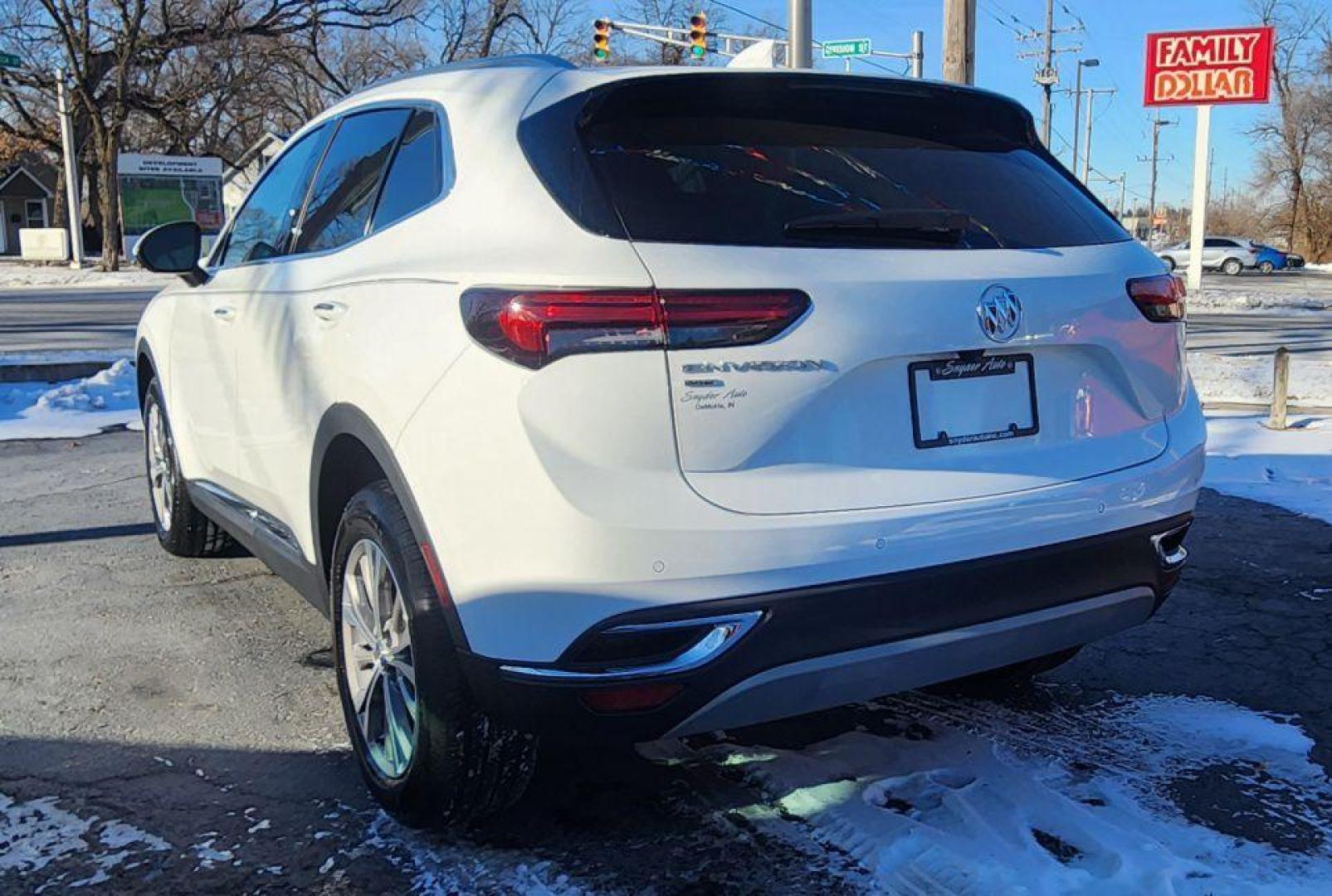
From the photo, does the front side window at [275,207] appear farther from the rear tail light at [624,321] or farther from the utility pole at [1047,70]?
the utility pole at [1047,70]

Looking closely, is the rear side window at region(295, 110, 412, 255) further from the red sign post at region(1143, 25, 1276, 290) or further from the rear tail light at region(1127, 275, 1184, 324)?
the red sign post at region(1143, 25, 1276, 290)

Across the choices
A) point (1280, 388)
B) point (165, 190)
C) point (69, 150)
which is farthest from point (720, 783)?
Answer: point (165, 190)

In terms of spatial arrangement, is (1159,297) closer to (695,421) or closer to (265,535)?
(695,421)

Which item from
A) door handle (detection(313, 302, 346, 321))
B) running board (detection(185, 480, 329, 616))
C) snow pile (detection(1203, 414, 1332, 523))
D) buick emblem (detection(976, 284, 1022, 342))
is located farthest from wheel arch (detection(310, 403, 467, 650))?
snow pile (detection(1203, 414, 1332, 523))

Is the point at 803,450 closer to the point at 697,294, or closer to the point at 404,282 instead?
the point at 697,294

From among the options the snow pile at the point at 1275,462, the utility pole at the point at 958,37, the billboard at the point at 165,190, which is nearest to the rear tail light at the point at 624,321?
the snow pile at the point at 1275,462

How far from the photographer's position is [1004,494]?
251 cm

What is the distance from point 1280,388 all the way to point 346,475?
A: 742 cm

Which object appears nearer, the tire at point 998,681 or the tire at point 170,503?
the tire at point 998,681

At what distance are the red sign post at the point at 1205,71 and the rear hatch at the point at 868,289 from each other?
2840 cm

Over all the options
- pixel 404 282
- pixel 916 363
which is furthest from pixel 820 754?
pixel 404 282

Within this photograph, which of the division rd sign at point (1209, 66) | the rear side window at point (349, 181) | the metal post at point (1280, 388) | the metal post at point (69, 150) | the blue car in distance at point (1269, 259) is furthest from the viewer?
the blue car in distance at point (1269, 259)

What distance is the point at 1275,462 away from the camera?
719 centimetres

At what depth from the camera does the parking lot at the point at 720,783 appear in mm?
2619
